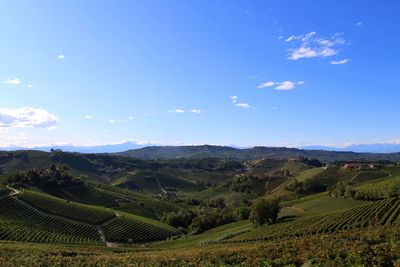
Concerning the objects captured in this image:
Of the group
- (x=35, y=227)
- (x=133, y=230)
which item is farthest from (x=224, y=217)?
(x=35, y=227)

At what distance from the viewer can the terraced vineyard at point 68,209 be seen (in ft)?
405

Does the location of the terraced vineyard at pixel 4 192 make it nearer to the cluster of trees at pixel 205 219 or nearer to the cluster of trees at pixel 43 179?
the cluster of trees at pixel 43 179

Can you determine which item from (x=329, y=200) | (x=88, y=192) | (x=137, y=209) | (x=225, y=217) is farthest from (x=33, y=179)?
(x=329, y=200)

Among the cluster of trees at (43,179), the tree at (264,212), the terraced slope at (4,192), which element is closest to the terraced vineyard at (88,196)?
the cluster of trees at (43,179)

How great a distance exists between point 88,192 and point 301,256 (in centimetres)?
15647

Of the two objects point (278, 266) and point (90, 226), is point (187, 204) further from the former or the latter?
point (278, 266)

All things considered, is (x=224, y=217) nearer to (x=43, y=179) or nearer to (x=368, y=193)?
(x=368, y=193)

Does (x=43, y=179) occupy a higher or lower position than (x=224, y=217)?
higher

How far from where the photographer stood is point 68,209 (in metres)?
128

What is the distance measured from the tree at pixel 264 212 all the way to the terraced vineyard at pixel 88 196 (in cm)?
7409

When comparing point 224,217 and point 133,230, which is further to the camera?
point 224,217

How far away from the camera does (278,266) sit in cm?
2411

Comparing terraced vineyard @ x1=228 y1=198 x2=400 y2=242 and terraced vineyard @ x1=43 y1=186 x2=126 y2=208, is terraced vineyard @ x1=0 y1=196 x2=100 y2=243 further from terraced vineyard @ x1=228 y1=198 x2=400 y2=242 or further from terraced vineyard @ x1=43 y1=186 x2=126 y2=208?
terraced vineyard @ x1=228 y1=198 x2=400 y2=242

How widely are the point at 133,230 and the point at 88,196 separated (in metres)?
57.0
